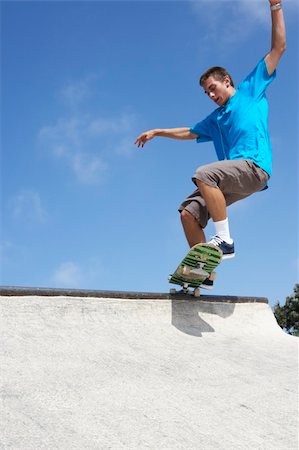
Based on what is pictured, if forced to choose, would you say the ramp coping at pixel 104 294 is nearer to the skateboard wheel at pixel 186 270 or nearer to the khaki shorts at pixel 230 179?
the skateboard wheel at pixel 186 270

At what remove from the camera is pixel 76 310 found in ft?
15.5

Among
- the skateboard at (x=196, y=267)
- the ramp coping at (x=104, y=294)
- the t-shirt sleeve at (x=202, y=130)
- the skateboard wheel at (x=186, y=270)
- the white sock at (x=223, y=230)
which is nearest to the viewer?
the ramp coping at (x=104, y=294)

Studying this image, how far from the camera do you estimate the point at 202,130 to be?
20.8ft

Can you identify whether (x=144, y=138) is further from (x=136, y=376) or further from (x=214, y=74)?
(x=136, y=376)

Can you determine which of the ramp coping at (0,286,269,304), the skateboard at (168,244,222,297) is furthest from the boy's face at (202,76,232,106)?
the ramp coping at (0,286,269,304)

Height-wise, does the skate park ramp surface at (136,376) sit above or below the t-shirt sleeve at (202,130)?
below

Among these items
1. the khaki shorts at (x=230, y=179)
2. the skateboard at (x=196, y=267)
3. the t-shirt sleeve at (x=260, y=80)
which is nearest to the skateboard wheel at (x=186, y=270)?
the skateboard at (x=196, y=267)

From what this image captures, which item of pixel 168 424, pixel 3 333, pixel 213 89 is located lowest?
pixel 168 424

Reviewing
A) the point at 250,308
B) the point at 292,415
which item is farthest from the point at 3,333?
the point at 250,308

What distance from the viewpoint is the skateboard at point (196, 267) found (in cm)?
512

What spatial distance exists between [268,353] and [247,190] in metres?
1.73

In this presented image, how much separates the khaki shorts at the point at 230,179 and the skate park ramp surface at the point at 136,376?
1.08 metres

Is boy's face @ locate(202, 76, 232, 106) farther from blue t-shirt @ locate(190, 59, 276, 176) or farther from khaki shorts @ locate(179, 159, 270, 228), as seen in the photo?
khaki shorts @ locate(179, 159, 270, 228)

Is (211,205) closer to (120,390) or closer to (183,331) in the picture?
(183,331)
